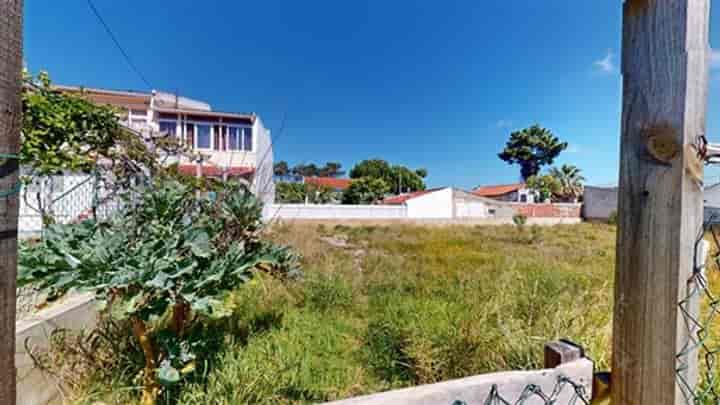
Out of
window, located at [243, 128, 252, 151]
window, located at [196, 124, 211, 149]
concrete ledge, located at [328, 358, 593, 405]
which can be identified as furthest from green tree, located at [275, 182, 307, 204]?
window, located at [196, 124, 211, 149]

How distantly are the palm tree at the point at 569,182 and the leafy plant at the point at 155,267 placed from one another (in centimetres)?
3221

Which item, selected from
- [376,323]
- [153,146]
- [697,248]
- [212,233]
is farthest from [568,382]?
[153,146]

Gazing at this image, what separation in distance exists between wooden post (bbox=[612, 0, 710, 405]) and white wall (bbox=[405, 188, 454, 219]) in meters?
19.2

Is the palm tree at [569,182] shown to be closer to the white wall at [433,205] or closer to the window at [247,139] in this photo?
the white wall at [433,205]

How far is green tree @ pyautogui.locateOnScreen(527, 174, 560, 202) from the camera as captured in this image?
26.9m

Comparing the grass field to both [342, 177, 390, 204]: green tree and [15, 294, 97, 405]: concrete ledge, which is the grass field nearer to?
[15, 294, 97, 405]: concrete ledge

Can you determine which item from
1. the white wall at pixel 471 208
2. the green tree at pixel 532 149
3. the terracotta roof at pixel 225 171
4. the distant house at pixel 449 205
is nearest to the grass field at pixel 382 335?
the terracotta roof at pixel 225 171

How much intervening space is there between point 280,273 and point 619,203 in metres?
1.78

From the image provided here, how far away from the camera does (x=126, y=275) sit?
112 cm

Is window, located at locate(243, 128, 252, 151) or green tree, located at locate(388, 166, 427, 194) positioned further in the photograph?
green tree, located at locate(388, 166, 427, 194)

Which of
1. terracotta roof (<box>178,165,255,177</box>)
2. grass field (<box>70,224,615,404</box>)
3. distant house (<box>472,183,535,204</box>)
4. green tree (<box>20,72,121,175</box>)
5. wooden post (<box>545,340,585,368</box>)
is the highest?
distant house (<box>472,183,535,204</box>)

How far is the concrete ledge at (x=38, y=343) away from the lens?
1510mm

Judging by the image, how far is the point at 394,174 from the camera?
110ft

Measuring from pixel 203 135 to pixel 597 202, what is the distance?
81.8ft
